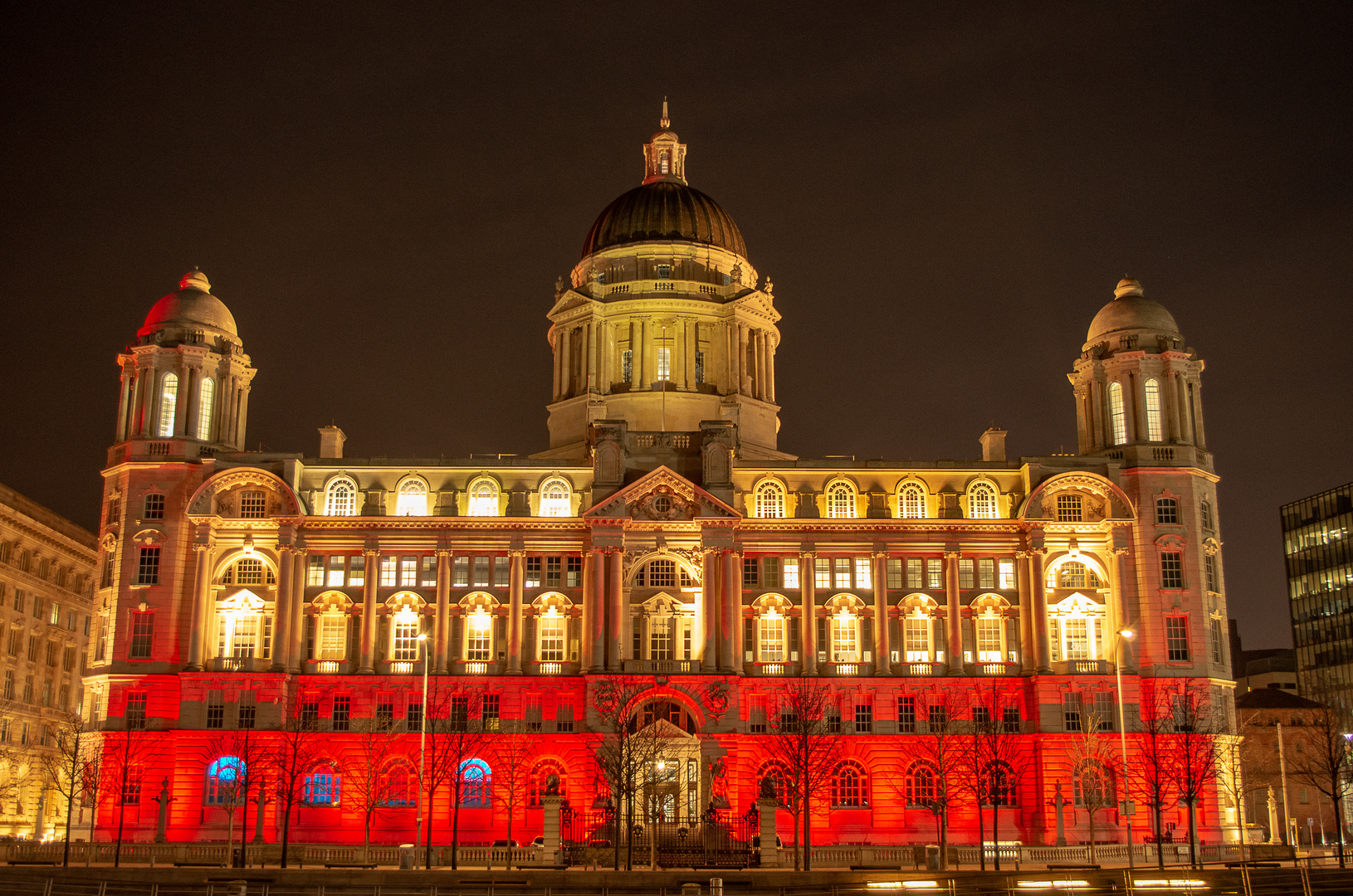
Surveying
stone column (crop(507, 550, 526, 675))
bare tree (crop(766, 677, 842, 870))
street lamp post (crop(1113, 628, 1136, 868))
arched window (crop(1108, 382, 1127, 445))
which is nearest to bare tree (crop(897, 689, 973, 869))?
bare tree (crop(766, 677, 842, 870))

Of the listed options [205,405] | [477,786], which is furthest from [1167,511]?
[205,405]

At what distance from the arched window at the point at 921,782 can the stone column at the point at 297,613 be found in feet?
144

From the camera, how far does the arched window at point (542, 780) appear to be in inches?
4114

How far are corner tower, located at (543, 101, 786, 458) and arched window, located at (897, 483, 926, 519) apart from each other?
A: 15.7 m

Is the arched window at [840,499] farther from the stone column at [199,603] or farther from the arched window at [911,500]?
the stone column at [199,603]

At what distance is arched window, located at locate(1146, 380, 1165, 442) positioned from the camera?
115 metres

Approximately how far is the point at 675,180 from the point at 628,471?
4311cm

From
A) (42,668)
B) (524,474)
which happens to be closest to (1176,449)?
(524,474)

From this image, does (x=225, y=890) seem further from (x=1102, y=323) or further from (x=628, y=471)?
(x=1102, y=323)

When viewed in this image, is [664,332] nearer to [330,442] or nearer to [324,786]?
[330,442]

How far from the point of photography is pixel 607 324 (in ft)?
439

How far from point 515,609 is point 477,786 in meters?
12.7

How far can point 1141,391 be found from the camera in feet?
378

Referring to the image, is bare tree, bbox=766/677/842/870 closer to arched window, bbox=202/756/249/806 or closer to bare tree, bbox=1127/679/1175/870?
bare tree, bbox=1127/679/1175/870
